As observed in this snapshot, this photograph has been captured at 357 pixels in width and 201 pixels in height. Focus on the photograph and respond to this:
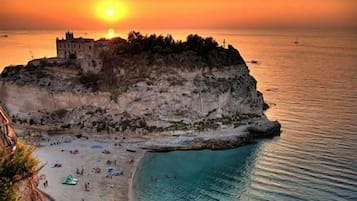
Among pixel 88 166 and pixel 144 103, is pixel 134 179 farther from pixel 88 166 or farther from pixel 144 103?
pixel 144 103

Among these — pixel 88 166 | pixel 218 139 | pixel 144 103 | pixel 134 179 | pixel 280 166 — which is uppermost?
pixel 144 103

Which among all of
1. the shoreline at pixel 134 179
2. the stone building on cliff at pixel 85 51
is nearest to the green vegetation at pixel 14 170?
the shoreline at pixel 134 179

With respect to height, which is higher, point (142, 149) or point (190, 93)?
point (190, 93)

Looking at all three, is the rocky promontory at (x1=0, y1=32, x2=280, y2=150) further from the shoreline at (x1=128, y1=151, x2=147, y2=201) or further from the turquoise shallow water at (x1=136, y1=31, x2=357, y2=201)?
the shoreline at (x1=128, y1=151, x2=147, y2=201)

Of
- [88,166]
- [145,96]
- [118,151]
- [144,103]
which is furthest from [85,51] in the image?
[88,166]

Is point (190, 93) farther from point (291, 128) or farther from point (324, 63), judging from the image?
point (324, 63)

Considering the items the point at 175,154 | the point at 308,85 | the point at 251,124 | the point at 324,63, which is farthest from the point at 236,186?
the point at 324,63
